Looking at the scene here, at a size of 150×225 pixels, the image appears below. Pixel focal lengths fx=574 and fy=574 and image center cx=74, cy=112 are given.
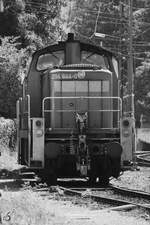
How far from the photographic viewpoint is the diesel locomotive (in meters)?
12.8

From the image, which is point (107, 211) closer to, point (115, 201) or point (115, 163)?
point (115, 201)

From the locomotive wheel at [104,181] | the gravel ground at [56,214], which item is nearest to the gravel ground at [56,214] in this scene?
the gravel ground at [56,214]

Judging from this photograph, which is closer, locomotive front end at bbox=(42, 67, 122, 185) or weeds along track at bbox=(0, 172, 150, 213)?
weeds along track at bbox=(0, 172, 150, 213)

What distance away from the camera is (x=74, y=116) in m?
13.5

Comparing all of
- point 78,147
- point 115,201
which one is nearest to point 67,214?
point 115,201

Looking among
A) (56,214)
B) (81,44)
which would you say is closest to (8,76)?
(81,44)

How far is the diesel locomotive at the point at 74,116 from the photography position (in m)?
12.8

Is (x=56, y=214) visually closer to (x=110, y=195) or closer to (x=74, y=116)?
(x=110, y=195)

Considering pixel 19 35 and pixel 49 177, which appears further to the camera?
pixel 19 35

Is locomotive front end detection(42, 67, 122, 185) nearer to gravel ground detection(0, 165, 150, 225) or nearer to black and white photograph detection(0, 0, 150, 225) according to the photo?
black and white photograph detection(0, 0, 150, 225)

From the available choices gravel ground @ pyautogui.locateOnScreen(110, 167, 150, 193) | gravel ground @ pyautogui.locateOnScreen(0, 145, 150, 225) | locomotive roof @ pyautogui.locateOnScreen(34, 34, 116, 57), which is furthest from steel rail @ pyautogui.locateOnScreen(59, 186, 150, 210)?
locomotive roof @ pyautogui.locateOnScreen(34, 34, 116, 57)

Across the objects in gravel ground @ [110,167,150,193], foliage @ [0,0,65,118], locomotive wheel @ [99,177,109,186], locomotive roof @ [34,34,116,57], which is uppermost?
foliage @ [0,0,65,118]

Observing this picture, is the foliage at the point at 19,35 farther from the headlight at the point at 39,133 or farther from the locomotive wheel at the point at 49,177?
the headlight at the point at 39,133

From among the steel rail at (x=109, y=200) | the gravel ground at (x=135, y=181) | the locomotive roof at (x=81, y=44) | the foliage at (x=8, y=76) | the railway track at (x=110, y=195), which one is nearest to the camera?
the steel rail at (x=109, y=200)
